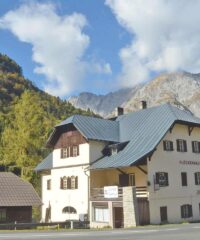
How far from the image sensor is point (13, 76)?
13250cm

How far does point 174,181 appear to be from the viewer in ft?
129

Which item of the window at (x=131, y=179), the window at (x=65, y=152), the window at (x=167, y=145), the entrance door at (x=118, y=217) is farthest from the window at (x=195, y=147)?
the window at (x=65, y=152)

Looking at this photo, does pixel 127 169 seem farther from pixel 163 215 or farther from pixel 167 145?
pixel 163 215

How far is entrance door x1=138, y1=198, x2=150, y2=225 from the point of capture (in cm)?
3544

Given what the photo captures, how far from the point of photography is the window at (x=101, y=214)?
38250 mm

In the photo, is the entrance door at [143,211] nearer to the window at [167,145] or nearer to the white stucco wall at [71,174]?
the window at [167,145]

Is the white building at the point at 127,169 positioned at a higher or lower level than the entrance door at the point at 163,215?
higher

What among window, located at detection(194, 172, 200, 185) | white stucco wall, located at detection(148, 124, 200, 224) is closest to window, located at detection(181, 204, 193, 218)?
white stucco wall, located at detection(148, 124, 200, 224)

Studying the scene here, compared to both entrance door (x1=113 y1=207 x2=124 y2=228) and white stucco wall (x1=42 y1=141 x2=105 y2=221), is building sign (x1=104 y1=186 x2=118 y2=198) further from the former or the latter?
white stucco wall (x1=42 y1=141 x2=105 y2=221)

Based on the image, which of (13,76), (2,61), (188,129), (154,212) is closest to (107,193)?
(154,212)

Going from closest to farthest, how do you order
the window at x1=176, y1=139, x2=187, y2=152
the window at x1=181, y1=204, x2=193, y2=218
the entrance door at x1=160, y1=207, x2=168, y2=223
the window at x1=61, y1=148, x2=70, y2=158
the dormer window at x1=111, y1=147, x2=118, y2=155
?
the entrance door at x1=160, y1=207, x2=168, y2=223
the window at x1=181, y1=204, x2=193, y2=218
the dormer window at x1=111, y1=147, x2=118, y2=155
the window at x1=176, y1=139, x2=187, y2=152
the window at x1=61, y1=148, x2=70, y2=158

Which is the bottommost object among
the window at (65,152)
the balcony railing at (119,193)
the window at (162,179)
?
the balcony railing at (119,193)

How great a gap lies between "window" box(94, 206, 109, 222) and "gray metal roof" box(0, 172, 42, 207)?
6.16 metres

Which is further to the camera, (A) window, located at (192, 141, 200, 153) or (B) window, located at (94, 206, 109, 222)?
(A) window, located at (192, 141, 200, 153)
